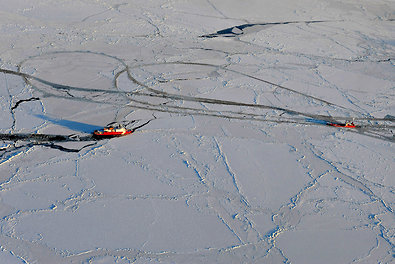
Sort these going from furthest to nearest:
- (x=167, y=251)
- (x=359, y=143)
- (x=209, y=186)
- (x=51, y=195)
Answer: (x=359, y=143) < (x=209, y=186) < (x=51, y=195) < (x=167, y=251)

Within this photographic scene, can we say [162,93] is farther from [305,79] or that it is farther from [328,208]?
[328,208]

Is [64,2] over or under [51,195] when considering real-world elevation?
over

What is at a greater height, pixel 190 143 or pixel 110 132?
pixel 110 132

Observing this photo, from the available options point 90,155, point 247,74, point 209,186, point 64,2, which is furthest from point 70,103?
point 64,2

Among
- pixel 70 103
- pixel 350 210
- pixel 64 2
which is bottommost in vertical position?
pixel 350 210

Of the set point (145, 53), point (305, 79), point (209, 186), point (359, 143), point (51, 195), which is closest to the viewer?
point (51, 195)

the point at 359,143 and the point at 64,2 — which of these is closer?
the point at 359,143

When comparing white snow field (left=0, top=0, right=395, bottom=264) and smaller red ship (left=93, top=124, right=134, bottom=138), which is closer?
white snow field (left=0, top=0, right=395, bottom=264)

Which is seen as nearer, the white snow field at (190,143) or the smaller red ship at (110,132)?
the white snow field at (190,143)
